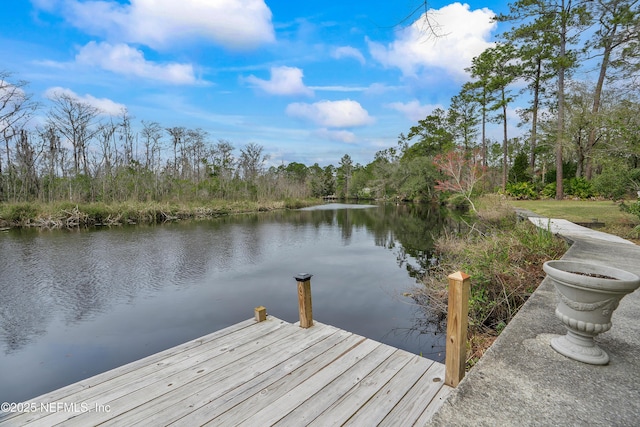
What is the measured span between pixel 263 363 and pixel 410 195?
28.5m

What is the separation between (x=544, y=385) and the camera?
160cm

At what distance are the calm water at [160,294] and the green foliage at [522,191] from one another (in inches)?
374

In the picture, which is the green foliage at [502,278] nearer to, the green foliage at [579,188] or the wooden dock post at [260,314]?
the wooden dock post at [260,314]

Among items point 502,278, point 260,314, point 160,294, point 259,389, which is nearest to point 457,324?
point 259,389

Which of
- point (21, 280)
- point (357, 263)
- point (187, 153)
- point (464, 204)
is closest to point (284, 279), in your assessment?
point (357, 263)

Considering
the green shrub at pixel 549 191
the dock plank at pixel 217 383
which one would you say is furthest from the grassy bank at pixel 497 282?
the green shrub at pixel 549 191

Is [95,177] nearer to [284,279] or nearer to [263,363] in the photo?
[284,279]

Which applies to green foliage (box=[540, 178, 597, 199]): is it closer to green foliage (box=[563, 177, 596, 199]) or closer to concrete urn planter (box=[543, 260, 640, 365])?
green foliage (box=[563, 177, 596, 199])

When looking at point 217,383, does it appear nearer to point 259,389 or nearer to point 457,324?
point 259,389

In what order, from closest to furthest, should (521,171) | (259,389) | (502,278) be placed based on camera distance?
(259,389) → (502,278) → (521,171)

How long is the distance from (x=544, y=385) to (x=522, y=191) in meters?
18.0

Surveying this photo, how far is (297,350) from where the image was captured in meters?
2.94

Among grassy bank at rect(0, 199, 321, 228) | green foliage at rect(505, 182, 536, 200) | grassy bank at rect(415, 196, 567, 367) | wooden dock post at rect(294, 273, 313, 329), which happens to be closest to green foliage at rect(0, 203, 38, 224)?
grassy bank at rect(0, 199, 321, 228)

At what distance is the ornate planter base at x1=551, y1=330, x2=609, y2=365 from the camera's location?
1.79 m
